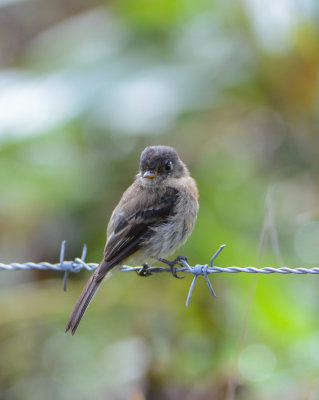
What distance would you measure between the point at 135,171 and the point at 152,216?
1.92 meters

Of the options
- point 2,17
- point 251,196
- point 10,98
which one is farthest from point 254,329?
point 2,17

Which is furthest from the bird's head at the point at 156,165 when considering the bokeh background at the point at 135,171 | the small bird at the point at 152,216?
the bokeh background at the point at 135,171

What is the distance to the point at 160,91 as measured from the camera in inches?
227

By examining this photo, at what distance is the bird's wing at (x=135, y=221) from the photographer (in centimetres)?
369

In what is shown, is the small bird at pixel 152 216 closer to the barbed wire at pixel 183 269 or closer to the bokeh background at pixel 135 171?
the barbed wire at pixel 183 269

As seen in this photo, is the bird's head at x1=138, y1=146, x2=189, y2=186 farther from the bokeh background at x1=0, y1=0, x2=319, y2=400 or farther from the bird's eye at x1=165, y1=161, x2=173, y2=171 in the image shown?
the bokeh background at x1=0, y1=0, x2=319, y2=400

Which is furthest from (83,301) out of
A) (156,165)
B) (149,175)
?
(156,165)

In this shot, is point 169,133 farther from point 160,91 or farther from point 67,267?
point 67,267

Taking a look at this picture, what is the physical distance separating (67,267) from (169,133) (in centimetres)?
Result: 273

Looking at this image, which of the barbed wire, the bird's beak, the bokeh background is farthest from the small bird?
the bokeh background

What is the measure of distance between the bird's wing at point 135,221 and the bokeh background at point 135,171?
30.9 inches

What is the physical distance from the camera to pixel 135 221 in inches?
Result: 150

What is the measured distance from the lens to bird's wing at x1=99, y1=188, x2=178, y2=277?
369 centimetres

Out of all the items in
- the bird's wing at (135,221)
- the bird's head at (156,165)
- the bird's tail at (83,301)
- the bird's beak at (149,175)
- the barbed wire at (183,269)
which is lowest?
the bird's tail at (83,301)
